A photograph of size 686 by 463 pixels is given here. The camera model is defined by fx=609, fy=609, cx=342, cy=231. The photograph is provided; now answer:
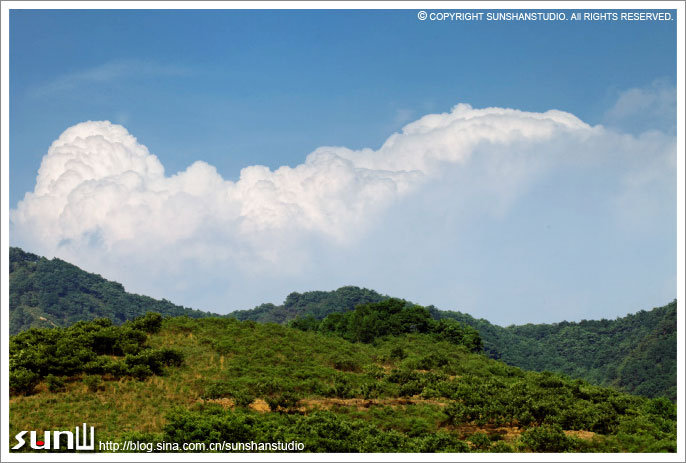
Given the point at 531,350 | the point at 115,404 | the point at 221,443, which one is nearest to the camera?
the point at 221,443

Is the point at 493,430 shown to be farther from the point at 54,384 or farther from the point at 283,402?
the point at 54,384

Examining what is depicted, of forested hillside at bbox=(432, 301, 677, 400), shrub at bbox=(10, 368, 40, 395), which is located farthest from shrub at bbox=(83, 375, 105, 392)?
forested hillside at bbox=(432, 301, 677, 400)

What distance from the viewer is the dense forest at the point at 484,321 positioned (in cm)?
11519

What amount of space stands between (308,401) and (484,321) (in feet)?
451

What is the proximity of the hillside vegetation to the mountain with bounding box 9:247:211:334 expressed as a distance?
116 metres

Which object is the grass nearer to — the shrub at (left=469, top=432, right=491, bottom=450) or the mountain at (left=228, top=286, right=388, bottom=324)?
the shrub at (left=469, top=432, right=491, bottom=450)

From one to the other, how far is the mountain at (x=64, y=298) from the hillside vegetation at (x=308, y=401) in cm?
11636

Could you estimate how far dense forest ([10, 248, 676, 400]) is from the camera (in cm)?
11519

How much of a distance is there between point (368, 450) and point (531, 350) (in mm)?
132012

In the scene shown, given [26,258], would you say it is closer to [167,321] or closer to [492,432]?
[167,321]

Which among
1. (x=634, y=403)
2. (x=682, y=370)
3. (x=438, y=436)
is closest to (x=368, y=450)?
(x=438, y=436)

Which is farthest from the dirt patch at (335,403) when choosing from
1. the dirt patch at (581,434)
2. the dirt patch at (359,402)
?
the dirt patch at (581,434)

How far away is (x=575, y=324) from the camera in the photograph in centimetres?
16162

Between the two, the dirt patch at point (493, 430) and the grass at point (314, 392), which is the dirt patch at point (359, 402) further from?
the dirt patch at point (493, 430)
